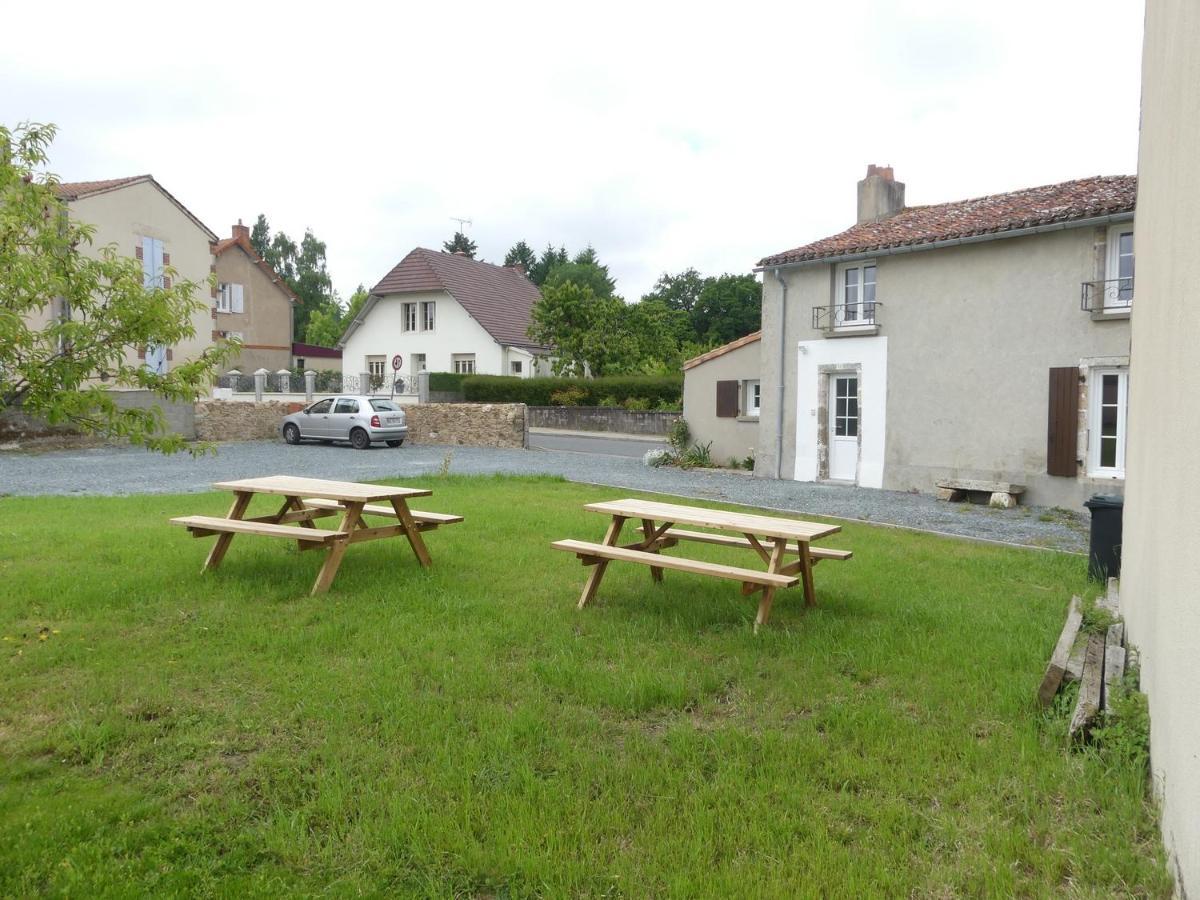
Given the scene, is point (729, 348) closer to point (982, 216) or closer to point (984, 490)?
point (982, 216)

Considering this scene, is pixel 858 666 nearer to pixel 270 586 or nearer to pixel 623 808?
pixel 623 808

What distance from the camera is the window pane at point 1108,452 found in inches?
547

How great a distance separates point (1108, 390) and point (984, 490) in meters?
2.42

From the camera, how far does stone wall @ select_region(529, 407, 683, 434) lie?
32.8 m

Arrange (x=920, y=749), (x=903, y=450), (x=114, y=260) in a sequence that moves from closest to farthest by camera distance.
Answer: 1. (x=920, y=749)
2. (x=114, y=260)
3. (x=903, y=450)

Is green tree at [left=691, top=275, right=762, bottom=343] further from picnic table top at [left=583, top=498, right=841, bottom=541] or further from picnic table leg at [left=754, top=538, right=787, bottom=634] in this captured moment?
picnic table leg at [left=754, top=538, right=787, bottom=634]

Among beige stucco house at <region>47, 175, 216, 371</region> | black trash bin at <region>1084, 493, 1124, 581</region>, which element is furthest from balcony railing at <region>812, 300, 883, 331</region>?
beige stucco house at <region>47, 175, 216, 371</region>

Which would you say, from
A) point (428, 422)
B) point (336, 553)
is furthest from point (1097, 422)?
point (428, 422)

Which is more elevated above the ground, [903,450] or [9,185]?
[9,185]

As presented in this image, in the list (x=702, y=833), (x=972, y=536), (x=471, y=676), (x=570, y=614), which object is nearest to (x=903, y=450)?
(x=972, y=536)

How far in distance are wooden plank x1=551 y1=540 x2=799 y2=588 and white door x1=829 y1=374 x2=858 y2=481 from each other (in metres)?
11.9

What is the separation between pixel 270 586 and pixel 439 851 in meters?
4.18

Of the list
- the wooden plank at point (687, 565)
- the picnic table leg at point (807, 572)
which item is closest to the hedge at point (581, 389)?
the picnic table leg at point (807, 572)

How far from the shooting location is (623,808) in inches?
130
